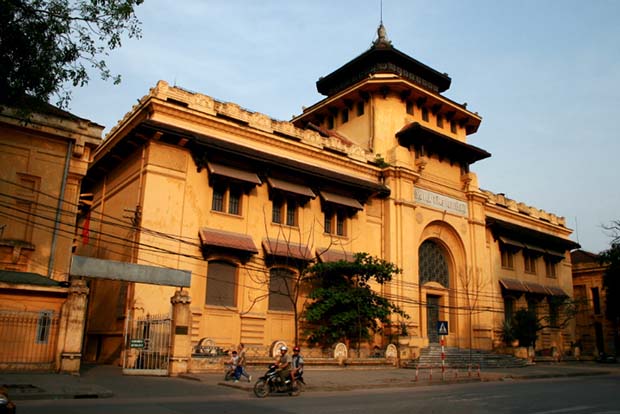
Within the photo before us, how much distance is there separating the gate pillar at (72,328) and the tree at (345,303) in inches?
408

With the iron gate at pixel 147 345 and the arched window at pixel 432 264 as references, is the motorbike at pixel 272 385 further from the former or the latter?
the arched window at pixel 432 264

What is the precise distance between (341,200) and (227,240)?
722cm

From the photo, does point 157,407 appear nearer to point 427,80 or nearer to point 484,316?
point 484,316

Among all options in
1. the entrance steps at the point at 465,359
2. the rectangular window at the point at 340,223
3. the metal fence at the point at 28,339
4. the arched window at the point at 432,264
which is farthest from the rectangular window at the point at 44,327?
the arched window at the point at 432,264

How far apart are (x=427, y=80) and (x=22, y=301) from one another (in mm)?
29809

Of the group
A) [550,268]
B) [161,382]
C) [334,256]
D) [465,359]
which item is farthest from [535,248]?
[161,382]

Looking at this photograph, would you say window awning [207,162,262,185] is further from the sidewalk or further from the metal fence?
the metal fence

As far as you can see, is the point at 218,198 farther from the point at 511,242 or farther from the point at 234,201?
the point at 511,242

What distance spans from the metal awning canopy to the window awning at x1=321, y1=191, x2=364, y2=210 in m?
9.14

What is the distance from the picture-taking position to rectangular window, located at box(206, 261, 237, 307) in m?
22.9

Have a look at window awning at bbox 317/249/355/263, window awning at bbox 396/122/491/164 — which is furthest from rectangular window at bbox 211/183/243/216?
window awning at bbox 396/122/491/164

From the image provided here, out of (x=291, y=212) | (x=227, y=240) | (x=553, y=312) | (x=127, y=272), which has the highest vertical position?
(x=291, y=212)

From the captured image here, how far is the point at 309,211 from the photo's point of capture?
2708cm

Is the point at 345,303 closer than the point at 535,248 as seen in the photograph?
Yes
